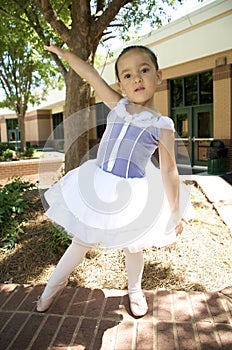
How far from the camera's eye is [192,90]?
12398mm

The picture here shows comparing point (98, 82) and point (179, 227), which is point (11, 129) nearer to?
point (98, 82)

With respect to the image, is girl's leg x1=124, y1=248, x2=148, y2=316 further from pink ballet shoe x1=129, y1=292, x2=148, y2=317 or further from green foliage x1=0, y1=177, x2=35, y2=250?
green foliage x1=0, y1=177, x2=35, y2=250

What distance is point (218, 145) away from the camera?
34.7ft

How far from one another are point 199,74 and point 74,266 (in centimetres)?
1099

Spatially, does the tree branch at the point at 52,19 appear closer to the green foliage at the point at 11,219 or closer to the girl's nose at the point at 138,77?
the green foliage at the point at 11,219

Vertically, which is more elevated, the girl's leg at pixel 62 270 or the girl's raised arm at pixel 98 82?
the girl's raised arm at pixel 98 82

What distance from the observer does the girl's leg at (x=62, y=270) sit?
222 cm

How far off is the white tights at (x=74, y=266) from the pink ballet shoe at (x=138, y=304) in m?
0.04

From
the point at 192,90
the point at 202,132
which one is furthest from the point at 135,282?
the point at 192,90

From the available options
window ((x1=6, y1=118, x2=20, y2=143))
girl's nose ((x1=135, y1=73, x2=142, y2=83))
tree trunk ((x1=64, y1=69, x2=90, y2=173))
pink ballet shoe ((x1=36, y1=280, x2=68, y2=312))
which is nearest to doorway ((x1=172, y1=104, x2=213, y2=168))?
tree trunk ((x1=64, y1=69, x2=90, y2=173))

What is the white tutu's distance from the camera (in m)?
1.97

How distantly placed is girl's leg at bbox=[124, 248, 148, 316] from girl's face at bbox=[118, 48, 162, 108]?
110cm

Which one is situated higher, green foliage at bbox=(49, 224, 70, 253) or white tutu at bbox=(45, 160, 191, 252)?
white tutu at bbox=(45, 160, 191, 252)

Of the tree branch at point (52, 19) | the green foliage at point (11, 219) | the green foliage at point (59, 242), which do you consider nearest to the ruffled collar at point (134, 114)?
the green foliage at point (59, 242)
